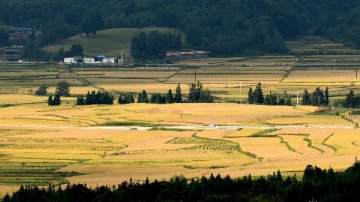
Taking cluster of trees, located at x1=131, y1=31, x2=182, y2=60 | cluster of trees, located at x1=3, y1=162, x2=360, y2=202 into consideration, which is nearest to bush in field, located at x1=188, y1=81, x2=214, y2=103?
cluster of trees, located at x1=3, y1=162, x2=360, y2=202

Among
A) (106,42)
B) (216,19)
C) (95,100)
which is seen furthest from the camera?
(216,19)

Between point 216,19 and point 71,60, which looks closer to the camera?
point 71,60

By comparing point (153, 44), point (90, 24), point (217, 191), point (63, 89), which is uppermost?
point (90, 24)

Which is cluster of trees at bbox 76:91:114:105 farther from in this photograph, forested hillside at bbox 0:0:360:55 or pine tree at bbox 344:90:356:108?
forested hillside at bbox 0:0:360:55

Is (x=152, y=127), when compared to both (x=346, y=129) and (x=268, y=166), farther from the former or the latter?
(x=268, y=166)

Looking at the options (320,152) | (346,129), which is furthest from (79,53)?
(320,152)

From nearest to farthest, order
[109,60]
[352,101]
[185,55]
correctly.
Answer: [352,101] → [109,60] → [185,55]

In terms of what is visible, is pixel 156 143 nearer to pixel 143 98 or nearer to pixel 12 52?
pixel 143 98

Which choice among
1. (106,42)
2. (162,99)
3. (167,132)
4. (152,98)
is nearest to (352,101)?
(162,99)
